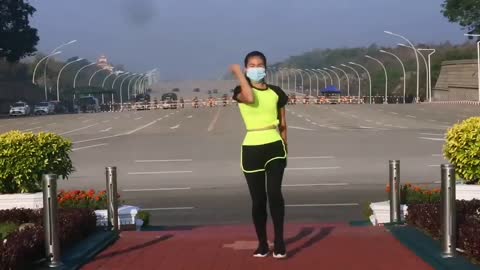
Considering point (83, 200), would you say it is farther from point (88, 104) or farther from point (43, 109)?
point (88, 104)

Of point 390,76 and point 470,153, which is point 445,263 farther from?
point 390,76

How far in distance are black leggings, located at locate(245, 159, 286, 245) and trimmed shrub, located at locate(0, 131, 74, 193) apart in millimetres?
3602

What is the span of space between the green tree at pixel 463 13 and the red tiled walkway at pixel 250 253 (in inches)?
3529

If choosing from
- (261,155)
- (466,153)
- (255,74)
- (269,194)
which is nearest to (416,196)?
(466,153)

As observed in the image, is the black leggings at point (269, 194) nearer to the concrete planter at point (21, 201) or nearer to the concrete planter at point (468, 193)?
the concrete planter at point (468, 193)

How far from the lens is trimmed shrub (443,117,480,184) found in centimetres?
895

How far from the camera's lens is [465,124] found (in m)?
9.12

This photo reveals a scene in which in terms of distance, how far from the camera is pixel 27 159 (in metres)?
9.15

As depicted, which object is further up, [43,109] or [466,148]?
[43,109]

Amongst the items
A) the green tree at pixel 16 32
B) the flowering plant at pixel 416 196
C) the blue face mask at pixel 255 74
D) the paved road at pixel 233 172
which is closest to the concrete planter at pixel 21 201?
Answer: the paved road at pixel 233 172

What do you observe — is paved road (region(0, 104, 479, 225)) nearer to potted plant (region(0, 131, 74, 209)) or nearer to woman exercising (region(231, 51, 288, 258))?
potted plant (region(0, 131, 74, 209))

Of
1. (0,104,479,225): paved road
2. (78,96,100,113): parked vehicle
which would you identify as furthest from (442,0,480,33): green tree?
(0,104,479,225): paved road

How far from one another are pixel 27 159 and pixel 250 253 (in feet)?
11.8

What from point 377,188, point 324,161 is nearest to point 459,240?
point 377,188
